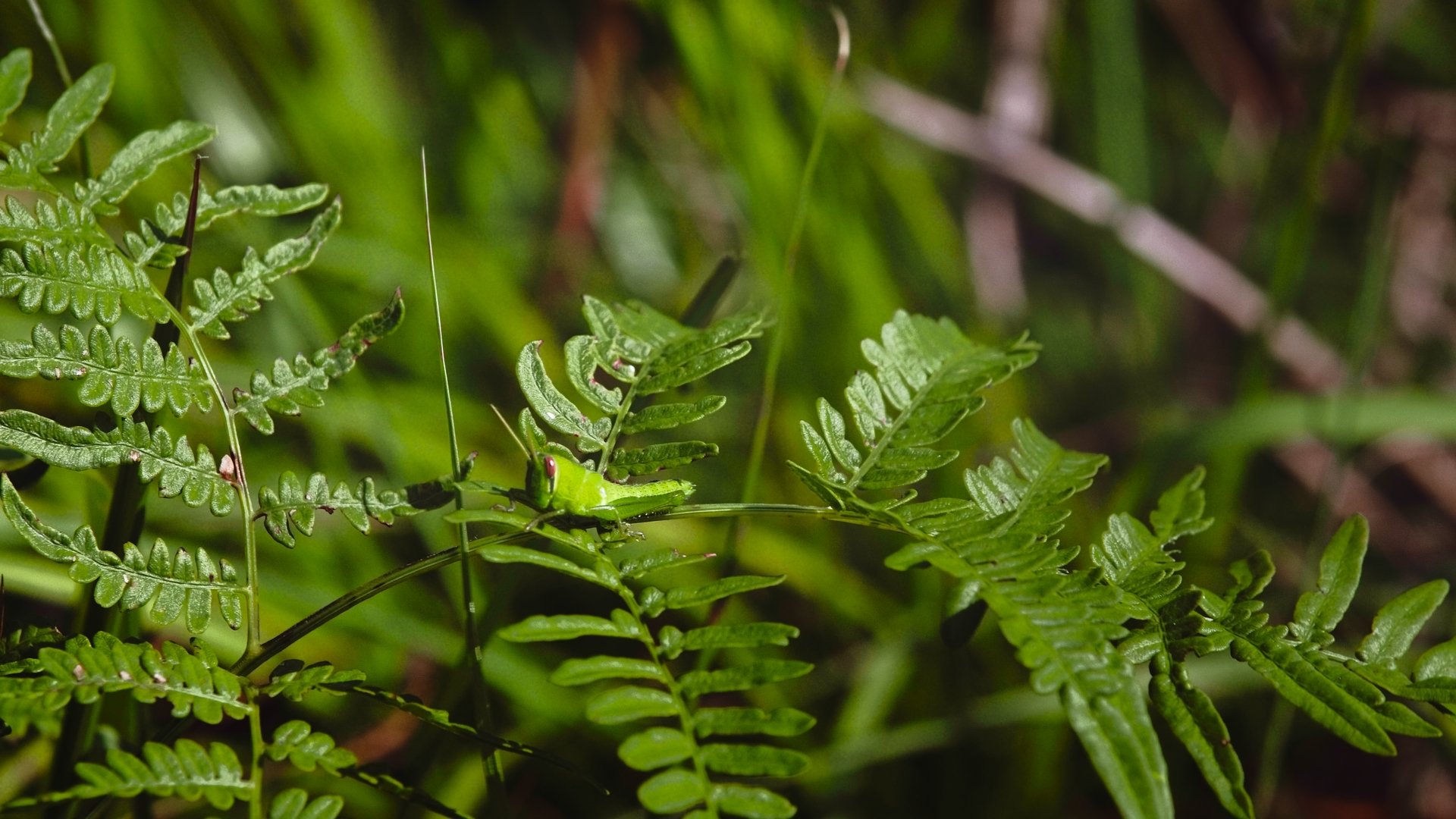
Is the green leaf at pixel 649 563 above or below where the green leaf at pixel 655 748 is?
above

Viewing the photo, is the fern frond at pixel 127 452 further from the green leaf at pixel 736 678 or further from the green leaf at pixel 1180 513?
the green leaf at pixel 1180 513

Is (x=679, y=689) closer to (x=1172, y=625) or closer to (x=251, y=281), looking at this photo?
(x=1172, y=625)

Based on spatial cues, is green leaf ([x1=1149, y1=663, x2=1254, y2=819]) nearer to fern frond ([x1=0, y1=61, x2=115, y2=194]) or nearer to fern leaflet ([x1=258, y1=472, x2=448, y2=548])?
fern leaflet ([x1=258, y1=472, x2=448, y2=548])

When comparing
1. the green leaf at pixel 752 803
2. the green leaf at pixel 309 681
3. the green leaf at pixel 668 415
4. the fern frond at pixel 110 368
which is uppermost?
the fern frond at pixel 110 368

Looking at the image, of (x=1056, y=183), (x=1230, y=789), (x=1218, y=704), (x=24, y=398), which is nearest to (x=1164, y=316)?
(x=1056, y=183)

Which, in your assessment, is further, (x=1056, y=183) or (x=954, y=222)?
(x=954, y=222)

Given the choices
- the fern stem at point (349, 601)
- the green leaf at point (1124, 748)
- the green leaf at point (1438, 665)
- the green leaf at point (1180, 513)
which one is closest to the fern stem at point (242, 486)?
the fern stem at point (349, 601)

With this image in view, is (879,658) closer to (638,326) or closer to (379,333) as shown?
(638,326)
